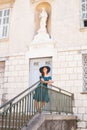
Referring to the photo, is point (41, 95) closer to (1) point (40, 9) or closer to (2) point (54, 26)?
(2) point (54, 26)

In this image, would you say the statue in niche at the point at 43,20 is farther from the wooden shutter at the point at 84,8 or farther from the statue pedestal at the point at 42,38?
the wooden shutter at the point at 84,8

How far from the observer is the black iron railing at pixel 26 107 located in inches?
249

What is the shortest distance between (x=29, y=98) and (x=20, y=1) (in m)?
8.08

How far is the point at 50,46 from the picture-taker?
12578mm

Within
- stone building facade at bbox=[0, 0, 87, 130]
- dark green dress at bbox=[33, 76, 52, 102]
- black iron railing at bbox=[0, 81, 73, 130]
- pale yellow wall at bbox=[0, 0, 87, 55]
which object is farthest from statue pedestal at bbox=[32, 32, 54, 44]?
dark green dress at bbox=[33, 76, 52, 102]

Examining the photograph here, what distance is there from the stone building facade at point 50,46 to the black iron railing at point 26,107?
1341 millimetres

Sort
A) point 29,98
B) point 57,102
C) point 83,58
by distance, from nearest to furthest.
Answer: point 29,98
point 57,102
point 83,58

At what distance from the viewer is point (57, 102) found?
941 cm

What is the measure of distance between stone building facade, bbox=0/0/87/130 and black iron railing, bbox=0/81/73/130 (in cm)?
134

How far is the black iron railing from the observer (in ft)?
20.7

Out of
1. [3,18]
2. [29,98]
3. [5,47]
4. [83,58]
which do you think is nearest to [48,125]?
[29,98]

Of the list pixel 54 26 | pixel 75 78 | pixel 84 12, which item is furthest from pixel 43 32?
pixel 75 78

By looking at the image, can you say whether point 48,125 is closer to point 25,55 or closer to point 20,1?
point 25,55

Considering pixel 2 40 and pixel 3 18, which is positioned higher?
pixel 3 18
